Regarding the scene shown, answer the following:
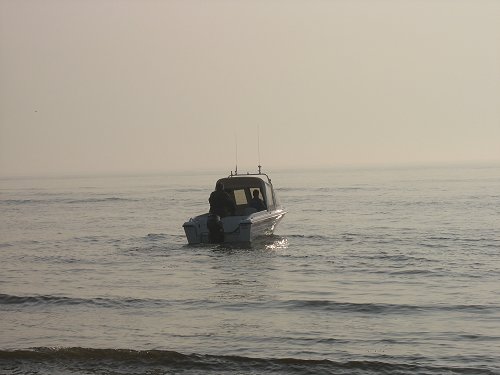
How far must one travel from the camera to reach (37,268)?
930 inches

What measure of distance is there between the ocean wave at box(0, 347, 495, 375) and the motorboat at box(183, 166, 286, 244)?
13.1m

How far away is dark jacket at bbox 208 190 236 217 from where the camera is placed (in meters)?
26.5

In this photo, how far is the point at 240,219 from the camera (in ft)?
86.2

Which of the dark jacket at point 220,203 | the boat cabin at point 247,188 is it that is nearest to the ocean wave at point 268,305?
the dark jacket at point 220,203

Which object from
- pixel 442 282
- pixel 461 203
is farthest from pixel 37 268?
pixel 461 203

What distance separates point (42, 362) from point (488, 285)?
10.8m

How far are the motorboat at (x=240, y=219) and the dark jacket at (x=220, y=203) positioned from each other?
0.18m

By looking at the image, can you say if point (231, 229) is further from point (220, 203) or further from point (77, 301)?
point (77, 301)

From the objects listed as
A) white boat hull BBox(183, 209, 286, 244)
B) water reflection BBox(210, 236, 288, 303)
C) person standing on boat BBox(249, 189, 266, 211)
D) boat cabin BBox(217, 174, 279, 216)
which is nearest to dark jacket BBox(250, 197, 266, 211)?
person standing on boat BBox(249, 189, 266, 211)

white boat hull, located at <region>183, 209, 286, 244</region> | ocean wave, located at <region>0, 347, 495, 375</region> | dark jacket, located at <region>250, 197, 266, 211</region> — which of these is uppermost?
dark jacket, located at <region>250, 197, 266, 211</region>

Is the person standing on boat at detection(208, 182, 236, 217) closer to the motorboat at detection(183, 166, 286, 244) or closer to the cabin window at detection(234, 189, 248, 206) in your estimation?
the motorboat at detection(183, 166, 286, 244)

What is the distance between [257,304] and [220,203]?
9701mm

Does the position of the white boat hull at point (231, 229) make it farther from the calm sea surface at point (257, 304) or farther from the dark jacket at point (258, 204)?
the dark jacket at point (258, 204)

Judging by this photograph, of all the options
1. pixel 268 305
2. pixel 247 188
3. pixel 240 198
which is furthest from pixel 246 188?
pixel 268 305
